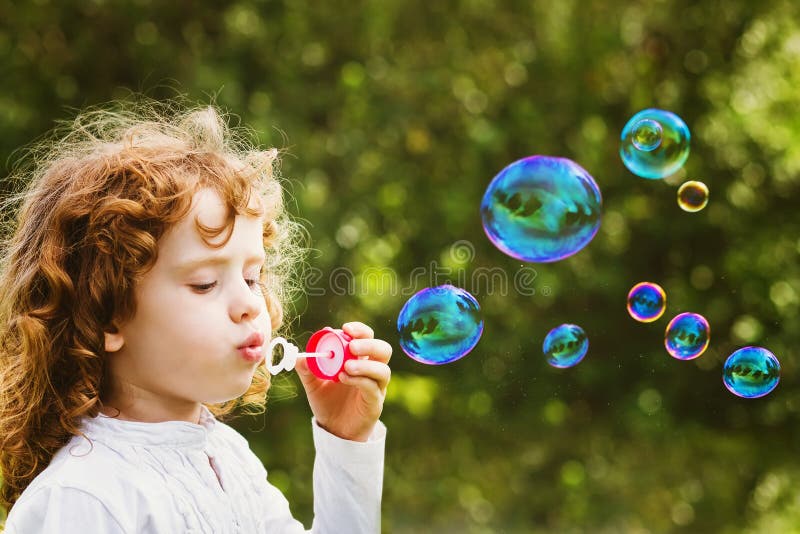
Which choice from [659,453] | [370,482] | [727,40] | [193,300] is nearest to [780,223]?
[727,40]

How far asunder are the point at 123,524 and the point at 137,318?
0.99ft

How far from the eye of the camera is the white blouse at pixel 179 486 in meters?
1.32

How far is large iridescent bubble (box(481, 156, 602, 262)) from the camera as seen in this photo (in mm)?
2457

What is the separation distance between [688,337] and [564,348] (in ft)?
1.10

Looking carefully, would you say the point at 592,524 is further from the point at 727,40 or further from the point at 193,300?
the point at 193,300

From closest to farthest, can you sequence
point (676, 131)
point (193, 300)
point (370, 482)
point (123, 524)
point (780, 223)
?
point (123, 524) → point (193, 300) → point (370, 482) → point (676, 131) → point (780, 223)

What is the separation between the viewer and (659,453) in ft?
15.8

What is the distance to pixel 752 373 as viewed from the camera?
8.36 ft

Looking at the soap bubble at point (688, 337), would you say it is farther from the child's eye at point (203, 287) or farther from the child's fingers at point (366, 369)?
the child's eye at point (203, 287)

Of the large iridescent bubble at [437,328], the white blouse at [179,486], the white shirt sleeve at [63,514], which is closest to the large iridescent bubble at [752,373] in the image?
the large iridescent bubble at [437,328]

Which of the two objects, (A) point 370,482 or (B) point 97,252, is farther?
(A) point 370,482

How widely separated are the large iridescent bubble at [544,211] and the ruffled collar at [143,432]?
1.17 meters

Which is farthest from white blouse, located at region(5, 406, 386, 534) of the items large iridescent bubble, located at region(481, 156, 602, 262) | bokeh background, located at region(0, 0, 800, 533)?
bokeh background, located at region(0, 0, 800, 533)

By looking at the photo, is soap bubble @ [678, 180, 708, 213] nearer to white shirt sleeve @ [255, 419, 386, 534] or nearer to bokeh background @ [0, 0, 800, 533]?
bokeh background @ [0, 0, 800, 533]
